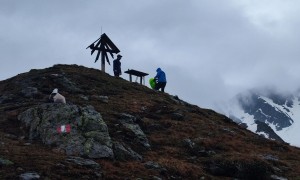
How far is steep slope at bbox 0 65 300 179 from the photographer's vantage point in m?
22.2

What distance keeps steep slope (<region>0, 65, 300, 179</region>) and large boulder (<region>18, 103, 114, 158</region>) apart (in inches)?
2.0

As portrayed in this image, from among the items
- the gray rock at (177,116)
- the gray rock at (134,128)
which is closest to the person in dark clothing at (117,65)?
the gray rock at (177,116)

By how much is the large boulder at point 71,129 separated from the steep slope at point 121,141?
5 centimetres

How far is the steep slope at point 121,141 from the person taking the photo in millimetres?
22219

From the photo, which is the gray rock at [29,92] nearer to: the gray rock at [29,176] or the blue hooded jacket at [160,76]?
the blue hooded jacket at [160,76]

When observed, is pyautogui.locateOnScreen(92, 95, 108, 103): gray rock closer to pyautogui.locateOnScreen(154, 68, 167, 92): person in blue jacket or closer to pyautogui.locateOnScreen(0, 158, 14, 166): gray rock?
pyautogui.locateOnScreen(154, 68, 167, 92): person in blue jacket

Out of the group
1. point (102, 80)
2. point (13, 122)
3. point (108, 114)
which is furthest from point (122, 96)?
point (13, 122)

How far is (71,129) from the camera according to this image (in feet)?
84.5

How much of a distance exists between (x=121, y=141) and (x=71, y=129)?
2.76m

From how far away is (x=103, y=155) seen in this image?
24.0 meters

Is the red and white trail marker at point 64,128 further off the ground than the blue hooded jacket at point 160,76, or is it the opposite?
the blue hooded jacket at point 160,76

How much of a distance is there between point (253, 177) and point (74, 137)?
8940 millimetres

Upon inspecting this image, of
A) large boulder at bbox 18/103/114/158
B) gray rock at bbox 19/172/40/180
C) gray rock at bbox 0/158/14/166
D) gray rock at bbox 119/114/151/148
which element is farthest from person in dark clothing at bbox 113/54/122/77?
gray rock at bbox 19/172/40/180

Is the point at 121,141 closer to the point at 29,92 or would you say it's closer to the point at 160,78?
the point at 29,92
